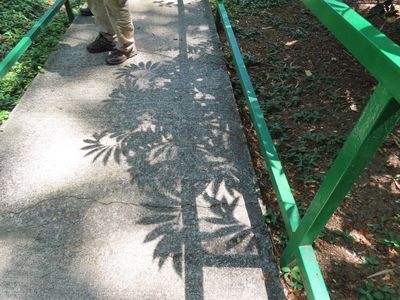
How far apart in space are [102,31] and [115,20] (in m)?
0.48

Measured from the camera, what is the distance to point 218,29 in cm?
446

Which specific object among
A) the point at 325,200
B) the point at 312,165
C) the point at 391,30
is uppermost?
the point at 325,200

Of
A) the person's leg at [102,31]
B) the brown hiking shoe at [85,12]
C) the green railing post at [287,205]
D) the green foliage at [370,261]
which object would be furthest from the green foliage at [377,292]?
the brown hiking shoe at [85,12]

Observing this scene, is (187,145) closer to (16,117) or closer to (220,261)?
(220,261)

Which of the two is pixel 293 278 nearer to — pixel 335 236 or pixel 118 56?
pixel 335 236

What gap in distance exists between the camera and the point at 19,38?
14.6ft

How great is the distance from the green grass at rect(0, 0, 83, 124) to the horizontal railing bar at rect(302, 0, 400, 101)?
2711mm

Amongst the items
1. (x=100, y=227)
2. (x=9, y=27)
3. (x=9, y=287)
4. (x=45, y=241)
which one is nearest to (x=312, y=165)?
(x=100, y=227)

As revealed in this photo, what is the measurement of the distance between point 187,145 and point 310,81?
1792 mm

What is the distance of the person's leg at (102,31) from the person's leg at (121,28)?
0.39 feet

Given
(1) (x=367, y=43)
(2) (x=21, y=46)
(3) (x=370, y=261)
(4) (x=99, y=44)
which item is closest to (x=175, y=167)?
(3) (x=370, y=261)

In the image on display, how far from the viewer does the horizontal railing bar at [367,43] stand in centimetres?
97

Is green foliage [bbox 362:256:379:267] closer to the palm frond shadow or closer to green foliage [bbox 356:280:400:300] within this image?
green foliage [bbox 356:280:400:300]

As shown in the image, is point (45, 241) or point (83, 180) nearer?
point (45, 241)
